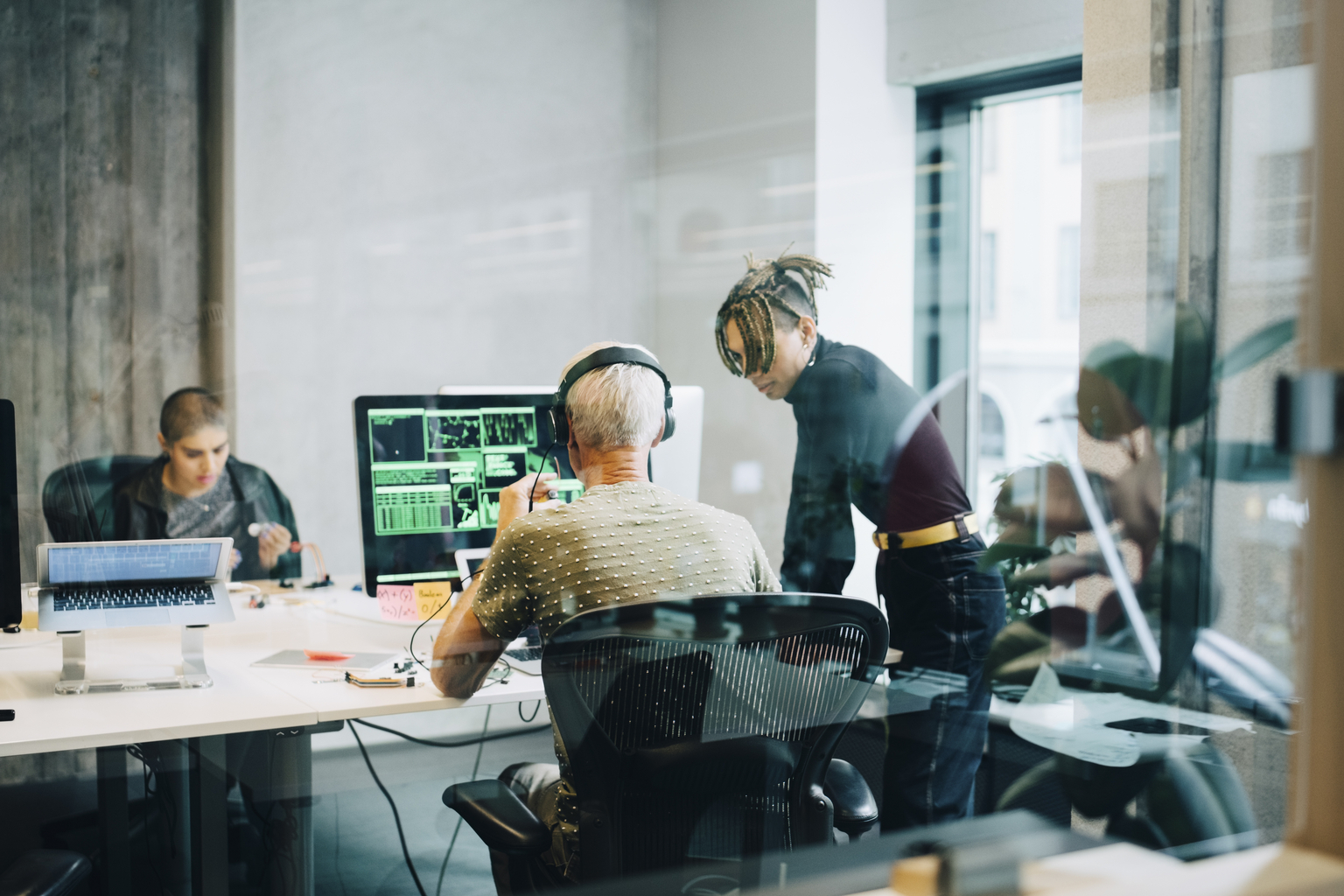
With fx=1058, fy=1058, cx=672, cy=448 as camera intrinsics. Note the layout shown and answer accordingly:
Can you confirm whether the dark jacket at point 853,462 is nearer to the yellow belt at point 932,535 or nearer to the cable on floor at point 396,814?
the yellow belt at point 932,535

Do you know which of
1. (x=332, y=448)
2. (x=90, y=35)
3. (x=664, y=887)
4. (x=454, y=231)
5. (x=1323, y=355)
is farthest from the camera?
(x=454, y=231)

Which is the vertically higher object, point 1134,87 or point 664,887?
point 1134,87

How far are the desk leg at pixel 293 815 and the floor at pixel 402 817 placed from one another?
0.19 feet

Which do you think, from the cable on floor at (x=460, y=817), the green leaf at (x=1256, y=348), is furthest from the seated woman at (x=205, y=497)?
the green leaf at (x=1256, y=348)

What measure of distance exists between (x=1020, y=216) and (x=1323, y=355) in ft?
3.47

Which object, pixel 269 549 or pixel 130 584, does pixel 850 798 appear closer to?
pixel 130 584

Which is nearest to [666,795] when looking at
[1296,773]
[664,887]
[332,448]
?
[664,887]

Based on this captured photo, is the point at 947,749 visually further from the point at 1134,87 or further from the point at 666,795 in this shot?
the point at 1134,87

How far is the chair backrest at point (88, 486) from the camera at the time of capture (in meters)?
2.47

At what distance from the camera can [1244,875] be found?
53cm

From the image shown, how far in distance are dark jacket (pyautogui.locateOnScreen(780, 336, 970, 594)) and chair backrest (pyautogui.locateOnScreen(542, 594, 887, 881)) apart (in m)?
0.42

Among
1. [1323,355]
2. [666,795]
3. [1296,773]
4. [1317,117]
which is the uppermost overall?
[1317,117]

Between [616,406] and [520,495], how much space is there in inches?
17.6

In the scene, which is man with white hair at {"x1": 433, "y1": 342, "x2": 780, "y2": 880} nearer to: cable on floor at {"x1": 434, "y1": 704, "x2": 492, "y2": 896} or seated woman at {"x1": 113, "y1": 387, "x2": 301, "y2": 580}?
cable on floor at {"x1": 434, "y1": 704, "x2": 492, "y2": 896}
